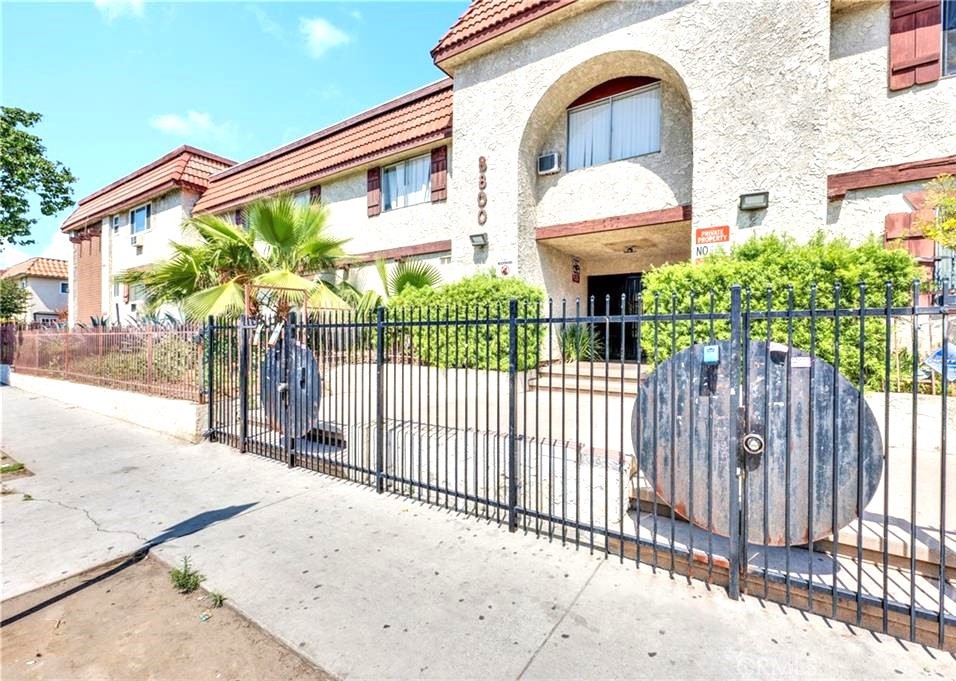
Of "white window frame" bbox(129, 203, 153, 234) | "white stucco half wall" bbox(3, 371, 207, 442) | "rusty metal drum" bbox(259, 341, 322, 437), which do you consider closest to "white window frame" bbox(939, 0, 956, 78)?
"rusty metal drum" bbox(259, 341, 322, 437)

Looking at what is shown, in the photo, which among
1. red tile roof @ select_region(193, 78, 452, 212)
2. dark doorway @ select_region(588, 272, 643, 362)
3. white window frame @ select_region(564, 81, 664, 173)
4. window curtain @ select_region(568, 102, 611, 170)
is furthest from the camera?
red tile roof @ select_region(193, 78, 452, 212)

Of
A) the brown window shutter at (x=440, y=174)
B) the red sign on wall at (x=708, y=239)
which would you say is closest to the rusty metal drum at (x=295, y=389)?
the red sign on wall at (x=708, y=239)

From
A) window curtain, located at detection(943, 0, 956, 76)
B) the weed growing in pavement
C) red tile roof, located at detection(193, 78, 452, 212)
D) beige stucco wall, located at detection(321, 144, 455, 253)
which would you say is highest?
red tile roof, located at detection(193, 78, 452, 212)

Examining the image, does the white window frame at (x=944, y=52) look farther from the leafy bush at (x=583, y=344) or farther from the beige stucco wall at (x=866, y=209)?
the leafy bush at (x=583, y=344)

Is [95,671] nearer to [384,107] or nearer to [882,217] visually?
[882,217]

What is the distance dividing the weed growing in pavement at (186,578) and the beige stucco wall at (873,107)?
33.0ft

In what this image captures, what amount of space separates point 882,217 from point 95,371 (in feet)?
52.4

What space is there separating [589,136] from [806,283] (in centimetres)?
580

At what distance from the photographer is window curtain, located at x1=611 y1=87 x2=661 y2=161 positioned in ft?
29.6

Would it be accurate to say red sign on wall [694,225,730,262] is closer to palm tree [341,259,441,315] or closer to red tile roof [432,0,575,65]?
red tile roof [432,0,575,65]

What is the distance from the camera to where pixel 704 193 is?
778 cm

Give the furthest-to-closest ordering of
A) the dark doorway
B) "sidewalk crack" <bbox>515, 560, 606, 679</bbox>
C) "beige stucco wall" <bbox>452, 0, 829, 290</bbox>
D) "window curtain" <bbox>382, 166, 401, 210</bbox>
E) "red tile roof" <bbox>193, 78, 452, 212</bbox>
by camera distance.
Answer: "window curtain" <bbox>382, 166, 401, 210</bbox> → "red tile roof" <bbox>193, 78, 452, 212</bbox> → the dark doorway → "beige stucco wall" <bbox>452, 0, 829, 290</bbox> → "sidewalk crack" <bbox>515, 560, 606, 679</bbox>

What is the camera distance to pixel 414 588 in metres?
3.17

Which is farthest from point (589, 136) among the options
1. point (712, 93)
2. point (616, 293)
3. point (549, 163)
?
point (616, 293)
